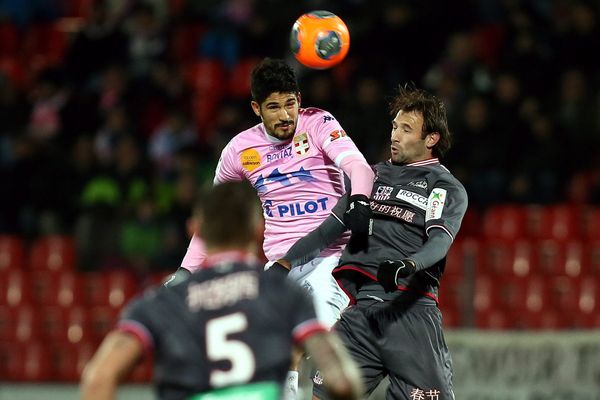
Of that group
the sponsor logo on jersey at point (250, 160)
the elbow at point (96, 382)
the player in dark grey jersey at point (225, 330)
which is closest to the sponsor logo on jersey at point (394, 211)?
the sponsor logo on jersey at point (250, 160)

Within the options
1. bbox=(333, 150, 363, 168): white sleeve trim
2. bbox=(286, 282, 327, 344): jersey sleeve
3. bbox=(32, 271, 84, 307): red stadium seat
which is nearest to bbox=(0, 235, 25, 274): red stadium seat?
bbox=(32, 271, 84, 307): red stadium seat

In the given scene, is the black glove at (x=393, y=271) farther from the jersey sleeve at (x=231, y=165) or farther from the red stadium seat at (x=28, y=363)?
the red stadium seat at (x=28, y=363)

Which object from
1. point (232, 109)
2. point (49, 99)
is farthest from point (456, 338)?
point (49, 99)

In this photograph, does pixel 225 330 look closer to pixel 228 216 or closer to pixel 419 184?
pixel 228 216

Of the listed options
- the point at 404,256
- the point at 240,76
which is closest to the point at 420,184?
the point at 404,256

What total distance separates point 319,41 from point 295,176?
790mm

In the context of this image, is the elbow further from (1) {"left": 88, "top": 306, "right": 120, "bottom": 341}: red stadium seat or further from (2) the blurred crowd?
(1) {"left": 88, "top": 306, "right": 120, "bottom": 341}: red stadium seat

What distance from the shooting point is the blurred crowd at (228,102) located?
10969 millimetres

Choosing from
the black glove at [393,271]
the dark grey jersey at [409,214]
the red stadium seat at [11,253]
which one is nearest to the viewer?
the black glove at [393,271]

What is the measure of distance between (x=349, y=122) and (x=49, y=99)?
411cm

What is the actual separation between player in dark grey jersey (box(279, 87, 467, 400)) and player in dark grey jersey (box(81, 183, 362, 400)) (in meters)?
1.85

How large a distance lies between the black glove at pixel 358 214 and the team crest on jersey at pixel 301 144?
541mm

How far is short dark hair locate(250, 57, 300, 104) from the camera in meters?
5.66

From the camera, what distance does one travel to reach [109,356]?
3.38m
